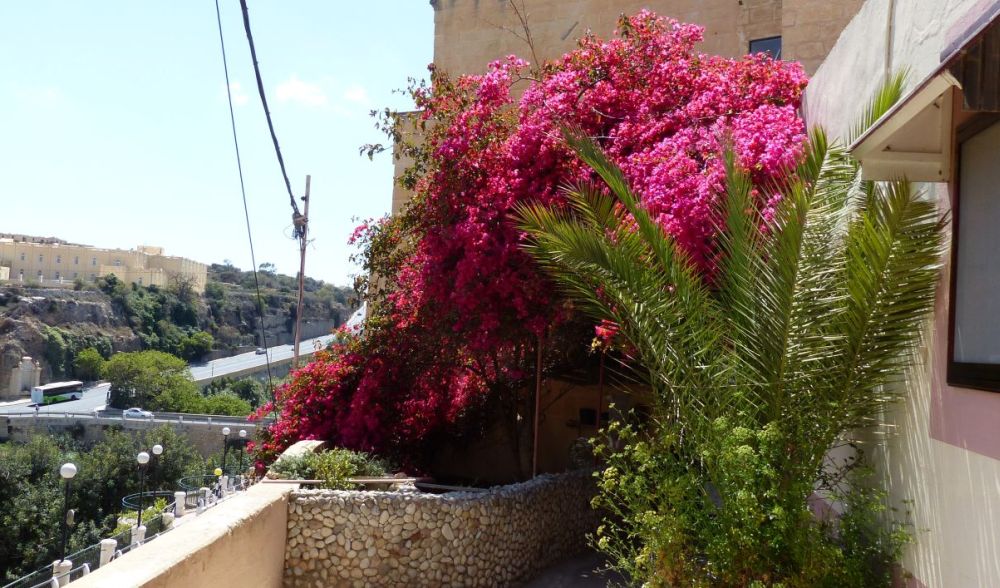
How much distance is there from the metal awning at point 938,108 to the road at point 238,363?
242 ft

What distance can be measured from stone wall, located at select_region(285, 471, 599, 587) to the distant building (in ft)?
352

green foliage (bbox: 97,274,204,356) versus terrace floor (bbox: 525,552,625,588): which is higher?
green foliage (bbox: 97,274,204,356)

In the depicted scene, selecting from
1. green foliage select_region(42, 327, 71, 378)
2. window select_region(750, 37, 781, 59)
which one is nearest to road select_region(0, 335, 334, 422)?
green foliage select_region(42, 327, 71, 378)

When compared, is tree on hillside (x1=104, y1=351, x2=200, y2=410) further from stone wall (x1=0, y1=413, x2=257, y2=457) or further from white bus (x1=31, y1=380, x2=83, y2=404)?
stone wall (x1=0, y1=413, x2=257, y2=457)

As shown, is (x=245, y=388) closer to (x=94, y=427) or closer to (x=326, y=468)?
(x=94, y=427)

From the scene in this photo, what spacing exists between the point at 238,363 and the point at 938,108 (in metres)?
90.2

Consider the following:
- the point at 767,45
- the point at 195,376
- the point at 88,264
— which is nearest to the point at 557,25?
the point at 767,45

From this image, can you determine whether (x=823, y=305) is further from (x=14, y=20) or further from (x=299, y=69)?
(x=14, y=20)

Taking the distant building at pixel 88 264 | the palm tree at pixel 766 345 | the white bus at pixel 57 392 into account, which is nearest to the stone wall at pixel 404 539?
the palm tree at pixel 766 345

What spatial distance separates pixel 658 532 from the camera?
4387 mm

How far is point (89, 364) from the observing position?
7906cm

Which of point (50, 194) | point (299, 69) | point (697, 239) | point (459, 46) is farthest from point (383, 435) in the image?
point (50, 194)

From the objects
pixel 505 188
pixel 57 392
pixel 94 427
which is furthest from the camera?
pixel 57 392

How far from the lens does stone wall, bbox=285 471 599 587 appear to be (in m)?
7.39
